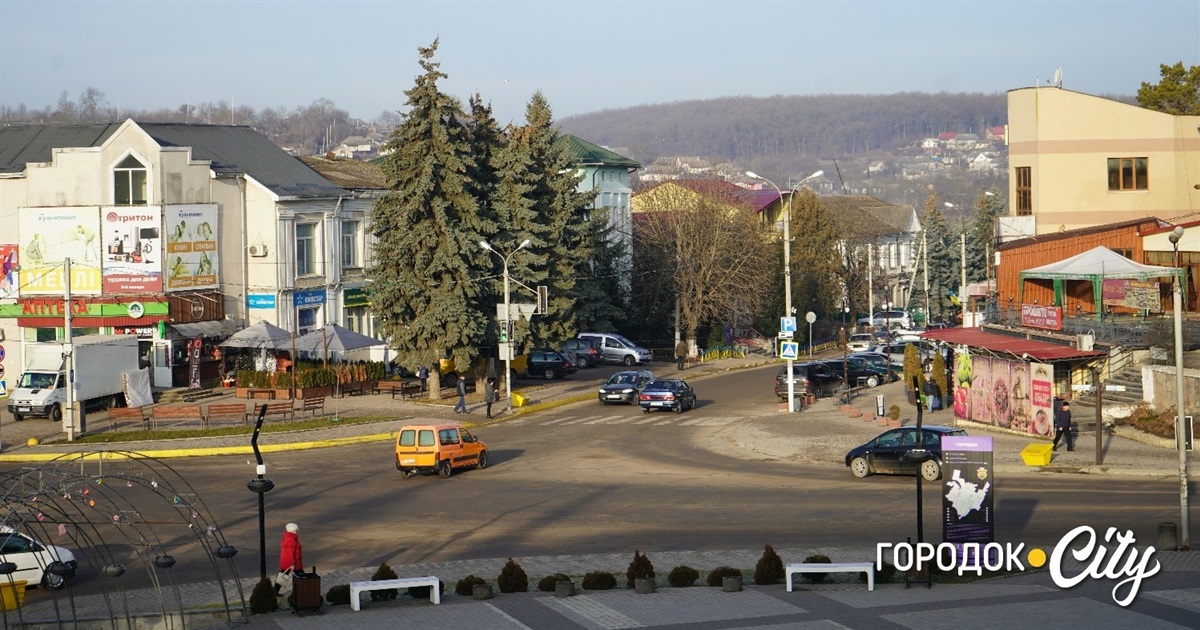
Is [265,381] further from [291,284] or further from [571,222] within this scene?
[571,222]

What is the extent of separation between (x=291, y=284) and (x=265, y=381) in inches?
249

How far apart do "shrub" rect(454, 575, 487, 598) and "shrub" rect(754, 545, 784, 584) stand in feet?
14.9

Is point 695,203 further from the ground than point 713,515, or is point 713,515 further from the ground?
point 695,203

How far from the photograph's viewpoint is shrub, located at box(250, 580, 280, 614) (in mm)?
20422

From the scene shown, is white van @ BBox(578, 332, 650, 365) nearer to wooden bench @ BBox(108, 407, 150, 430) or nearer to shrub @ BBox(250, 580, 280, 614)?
wooden bench @ BBox(108, 407, 150, 430)

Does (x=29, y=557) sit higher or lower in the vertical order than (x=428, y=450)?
lower

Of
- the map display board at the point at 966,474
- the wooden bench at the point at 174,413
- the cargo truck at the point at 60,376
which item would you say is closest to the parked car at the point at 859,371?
the wooden bench at the point at 174,413

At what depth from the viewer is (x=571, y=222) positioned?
64.2 meters

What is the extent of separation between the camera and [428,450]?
34.4 meters

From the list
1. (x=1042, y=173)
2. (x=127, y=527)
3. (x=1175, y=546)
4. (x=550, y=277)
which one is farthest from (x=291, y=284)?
(x=1175, y=546)

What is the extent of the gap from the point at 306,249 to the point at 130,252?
8269mm

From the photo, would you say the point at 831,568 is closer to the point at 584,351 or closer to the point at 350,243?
the point at 350,243

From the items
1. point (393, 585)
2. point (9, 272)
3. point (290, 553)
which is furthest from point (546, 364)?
point (393, 585)

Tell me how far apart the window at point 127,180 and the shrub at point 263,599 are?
36719 mm
